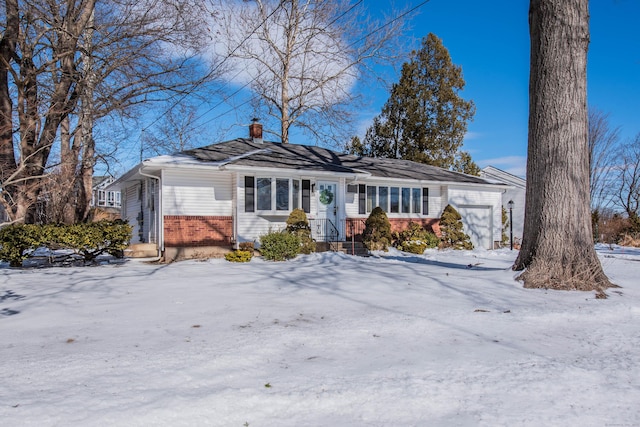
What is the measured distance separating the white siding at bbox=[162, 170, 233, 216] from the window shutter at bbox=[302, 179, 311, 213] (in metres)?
2.53

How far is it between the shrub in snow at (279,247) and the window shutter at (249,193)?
2121 mm

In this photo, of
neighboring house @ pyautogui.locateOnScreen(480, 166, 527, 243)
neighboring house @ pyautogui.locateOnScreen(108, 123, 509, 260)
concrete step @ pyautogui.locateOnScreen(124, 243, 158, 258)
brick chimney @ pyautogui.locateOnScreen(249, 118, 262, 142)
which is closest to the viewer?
neighboring house @ pyautogui.locateOnScreen(108, 123, 509, 260)

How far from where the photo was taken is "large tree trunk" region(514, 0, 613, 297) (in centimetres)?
745

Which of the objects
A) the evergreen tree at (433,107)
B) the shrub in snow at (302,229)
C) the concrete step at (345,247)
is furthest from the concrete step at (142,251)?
the evergreen tree at (433,107)

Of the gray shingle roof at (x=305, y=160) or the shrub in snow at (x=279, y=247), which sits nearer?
the shrub in snow at (x=279, y=247)

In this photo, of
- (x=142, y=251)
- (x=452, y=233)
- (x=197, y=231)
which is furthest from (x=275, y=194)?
(x=452, y=233)

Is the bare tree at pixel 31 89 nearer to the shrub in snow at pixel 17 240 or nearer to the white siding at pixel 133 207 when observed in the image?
the shrub in snow at pixel 17 240

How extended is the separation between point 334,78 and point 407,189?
10.00 meters

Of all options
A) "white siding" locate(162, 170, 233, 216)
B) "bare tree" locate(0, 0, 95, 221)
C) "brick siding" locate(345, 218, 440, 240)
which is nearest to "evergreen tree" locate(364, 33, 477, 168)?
"brick siding" locate(345, 218, 440, 240)

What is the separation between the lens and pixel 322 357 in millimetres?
4000

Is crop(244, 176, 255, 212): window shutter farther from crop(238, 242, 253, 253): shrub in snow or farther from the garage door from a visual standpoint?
the garage door

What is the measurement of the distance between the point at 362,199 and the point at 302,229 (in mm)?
4012

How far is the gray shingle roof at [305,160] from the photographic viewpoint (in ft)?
52.5

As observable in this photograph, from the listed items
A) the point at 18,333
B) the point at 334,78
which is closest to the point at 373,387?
the point at 18,333
